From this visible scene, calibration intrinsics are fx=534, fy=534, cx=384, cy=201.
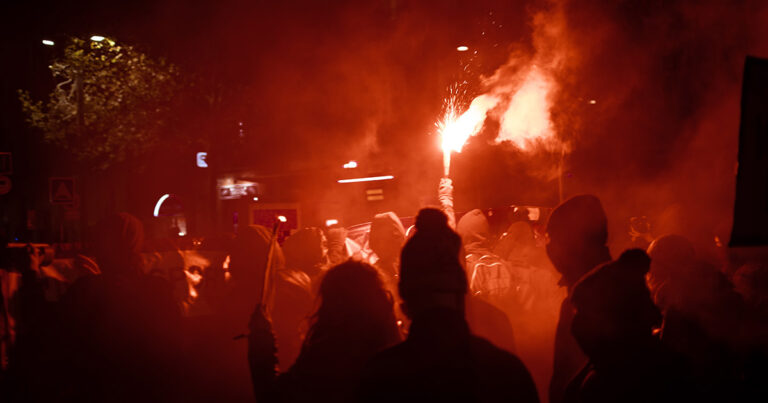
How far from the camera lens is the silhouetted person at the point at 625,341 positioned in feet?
6.74

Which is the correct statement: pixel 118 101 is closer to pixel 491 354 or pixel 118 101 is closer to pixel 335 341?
pixel 335 341

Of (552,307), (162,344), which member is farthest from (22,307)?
(552,307)

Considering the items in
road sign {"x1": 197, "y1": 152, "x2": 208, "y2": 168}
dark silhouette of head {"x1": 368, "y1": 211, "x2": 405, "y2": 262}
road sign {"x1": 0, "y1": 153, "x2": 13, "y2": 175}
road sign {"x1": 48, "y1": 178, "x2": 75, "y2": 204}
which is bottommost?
dark silhouette of head {"x1": 368, "y1": 211, "x2": 405, "y2": 262}

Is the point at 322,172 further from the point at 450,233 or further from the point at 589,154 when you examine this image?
the point at 450,233

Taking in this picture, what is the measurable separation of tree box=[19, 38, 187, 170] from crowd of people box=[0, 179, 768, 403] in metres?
18.6

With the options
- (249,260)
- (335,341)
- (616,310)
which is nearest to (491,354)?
(616,310)

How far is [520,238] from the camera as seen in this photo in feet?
16.9

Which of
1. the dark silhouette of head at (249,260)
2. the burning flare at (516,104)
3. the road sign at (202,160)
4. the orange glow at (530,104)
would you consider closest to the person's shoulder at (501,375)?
the dark silhouette of head at (249,260)

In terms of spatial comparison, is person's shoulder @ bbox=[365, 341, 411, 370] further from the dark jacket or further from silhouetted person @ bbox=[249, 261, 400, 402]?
silhouetted person @ bbox=[249, 261, 400, 402]

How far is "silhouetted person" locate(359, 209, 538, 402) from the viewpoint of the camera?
5.82ft

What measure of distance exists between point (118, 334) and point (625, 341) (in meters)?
2.67

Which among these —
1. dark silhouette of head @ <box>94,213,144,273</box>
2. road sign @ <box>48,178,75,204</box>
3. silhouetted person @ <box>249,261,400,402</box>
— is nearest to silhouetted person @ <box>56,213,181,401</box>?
dark silhouette of head @ <box>94,213,144,273</box>

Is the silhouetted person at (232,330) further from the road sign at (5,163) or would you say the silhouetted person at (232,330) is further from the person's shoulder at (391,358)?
the road sign at (5,163)

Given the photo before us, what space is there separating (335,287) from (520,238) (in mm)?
3147
